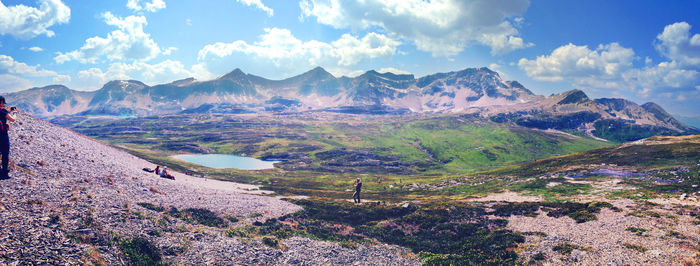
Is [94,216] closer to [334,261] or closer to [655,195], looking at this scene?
[334,261]

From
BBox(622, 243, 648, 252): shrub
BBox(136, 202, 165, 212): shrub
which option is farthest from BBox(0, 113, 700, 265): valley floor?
BBox(136, 202, 165, 212): shrub

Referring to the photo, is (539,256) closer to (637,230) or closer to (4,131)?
(637,230)

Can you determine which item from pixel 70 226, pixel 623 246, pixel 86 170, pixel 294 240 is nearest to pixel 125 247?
pixel 70 226

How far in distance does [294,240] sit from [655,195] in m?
54.9

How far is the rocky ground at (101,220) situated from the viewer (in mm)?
19969

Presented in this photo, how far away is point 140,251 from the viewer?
945 inches

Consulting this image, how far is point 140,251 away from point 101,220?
16.7 ft

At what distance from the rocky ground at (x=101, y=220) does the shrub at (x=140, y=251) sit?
22.7 inches

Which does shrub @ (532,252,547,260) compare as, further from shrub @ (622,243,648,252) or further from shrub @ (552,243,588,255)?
shrub @ (622,243,648,252)

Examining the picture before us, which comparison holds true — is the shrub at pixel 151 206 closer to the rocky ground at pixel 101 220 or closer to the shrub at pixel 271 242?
the rocky ground at pixel 101 220

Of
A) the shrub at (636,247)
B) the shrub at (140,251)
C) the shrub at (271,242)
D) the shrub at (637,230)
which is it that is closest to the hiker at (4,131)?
the shrub at (140,251)

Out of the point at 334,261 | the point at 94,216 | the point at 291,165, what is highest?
the point at 94,216

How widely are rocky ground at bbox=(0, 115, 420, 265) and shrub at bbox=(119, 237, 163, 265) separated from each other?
1.89 ft

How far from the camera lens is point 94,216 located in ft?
83.5
